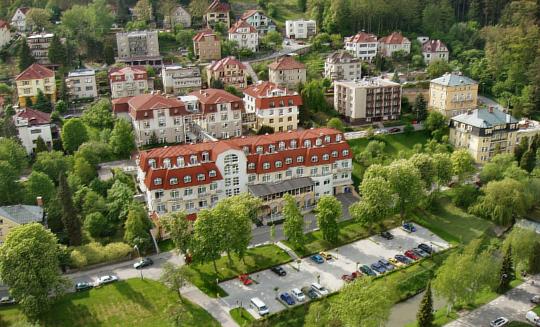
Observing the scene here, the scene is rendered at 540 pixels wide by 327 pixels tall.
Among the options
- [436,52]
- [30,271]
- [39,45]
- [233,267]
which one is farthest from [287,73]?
[30,271]

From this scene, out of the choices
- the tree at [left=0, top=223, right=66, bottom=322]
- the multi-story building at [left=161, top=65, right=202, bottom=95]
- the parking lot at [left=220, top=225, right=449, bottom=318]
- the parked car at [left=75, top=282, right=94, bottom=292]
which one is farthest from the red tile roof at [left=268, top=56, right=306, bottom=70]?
the tree at [left=0, top=223, right=66, bottom=322]

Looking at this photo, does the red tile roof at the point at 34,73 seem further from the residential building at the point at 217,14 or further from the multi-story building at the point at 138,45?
the residential building at the point at 217,14

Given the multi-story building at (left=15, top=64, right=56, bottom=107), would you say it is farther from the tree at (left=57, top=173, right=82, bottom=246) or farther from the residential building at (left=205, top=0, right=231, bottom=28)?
the residential building at (left=205, top=0, right=231, bottom=28)

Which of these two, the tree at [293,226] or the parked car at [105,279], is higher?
the tree at [293,226]

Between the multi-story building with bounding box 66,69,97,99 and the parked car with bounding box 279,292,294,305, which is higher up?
the multi-story building with bounding box 66,69,97,99

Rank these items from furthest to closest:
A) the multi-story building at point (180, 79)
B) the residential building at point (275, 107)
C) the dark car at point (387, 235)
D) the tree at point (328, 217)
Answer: the multi-story building at point (180, 79) < the residential building at point (275, 107) < the dark car at point (387, 235) < the tree at point (328, 217)

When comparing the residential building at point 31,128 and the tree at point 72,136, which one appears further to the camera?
the residential building at point 31,128

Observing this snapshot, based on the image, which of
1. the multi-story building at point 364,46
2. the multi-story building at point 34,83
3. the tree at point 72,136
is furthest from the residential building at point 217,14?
the tree at point 72,136

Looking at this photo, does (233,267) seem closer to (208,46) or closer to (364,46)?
(208,46)

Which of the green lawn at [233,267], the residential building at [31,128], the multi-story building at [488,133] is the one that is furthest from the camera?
the multi-story building at [488,133]
